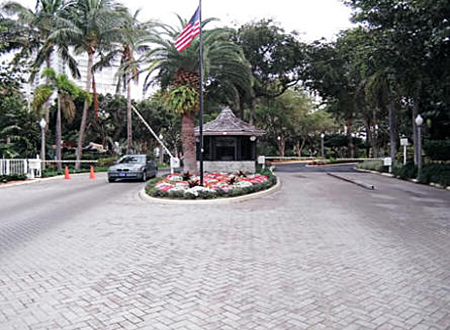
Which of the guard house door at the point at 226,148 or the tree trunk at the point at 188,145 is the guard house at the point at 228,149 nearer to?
the guard house door at the point at 226,148

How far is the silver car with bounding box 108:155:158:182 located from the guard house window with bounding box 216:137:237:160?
168 inches

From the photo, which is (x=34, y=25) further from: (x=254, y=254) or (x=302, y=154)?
(x=302, y=154)

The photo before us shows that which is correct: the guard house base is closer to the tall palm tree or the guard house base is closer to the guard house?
the guard house

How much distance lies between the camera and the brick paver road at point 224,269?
13.6 feet

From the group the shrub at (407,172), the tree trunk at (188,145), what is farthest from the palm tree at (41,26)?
the shrub at (407,172)

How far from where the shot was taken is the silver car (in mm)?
20609

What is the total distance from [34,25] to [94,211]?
2401 cm

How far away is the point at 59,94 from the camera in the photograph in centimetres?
2995

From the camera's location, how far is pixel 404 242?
752cm

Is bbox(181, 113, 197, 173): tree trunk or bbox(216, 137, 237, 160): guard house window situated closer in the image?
bbox(181, 113, 197, 173): tree trunk

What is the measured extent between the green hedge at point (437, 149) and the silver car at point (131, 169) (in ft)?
60.8

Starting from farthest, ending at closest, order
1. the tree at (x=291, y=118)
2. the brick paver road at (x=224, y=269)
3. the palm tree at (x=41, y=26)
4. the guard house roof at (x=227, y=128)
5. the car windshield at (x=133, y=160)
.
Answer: the tree at (x=291, y=118)
the palm tree at (x=41, y=26)
the guard house roof at (x=227, y=128)
the car windshield at (x=133, y=160)
the brick paver road at (x=224, y=269)

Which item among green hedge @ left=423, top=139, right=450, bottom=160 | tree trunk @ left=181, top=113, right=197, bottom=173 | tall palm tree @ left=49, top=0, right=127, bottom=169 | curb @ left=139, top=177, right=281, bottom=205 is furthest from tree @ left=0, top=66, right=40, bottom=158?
green hedge @ left=423, top=139, right=450, bottom=160

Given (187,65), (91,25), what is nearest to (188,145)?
(187,65)
